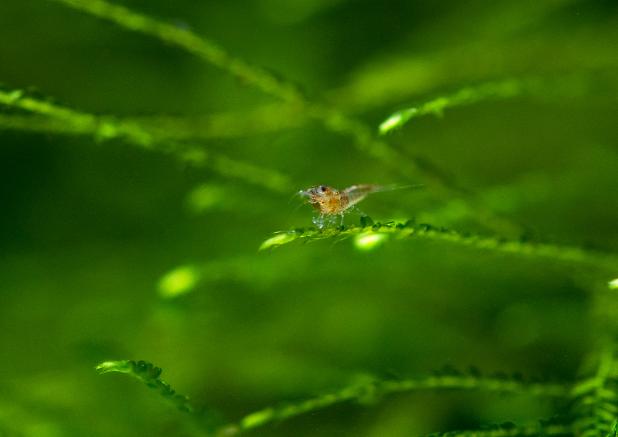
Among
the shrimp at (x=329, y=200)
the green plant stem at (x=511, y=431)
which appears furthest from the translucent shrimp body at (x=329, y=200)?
A: the green plant stem at (x=511, y=431)

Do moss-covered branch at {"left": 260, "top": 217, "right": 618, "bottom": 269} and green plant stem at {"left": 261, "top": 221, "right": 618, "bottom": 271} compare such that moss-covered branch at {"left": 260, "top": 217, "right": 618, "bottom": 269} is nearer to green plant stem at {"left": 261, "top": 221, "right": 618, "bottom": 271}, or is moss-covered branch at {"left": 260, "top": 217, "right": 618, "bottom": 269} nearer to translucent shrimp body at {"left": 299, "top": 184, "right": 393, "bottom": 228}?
green plant stem at {"left": 261, "top": 221, "right": 618, "bottom": 271}

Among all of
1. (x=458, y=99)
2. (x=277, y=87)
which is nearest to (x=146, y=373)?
(x=277, y=87)

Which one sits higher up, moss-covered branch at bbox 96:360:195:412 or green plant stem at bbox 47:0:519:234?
green plant stem at bbox 47:0:519:234

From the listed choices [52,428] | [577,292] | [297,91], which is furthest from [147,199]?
[577,292]

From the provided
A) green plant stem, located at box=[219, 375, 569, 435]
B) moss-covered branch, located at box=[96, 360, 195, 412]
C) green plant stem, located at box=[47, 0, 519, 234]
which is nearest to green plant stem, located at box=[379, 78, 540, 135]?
green plant stem, located at box=[47, 0, 519, 234]

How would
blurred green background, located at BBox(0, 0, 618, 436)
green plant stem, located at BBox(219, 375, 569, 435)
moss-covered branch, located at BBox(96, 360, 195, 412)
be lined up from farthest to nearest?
blurred green background, located at BBox(0, 0, 618, 436)
green plant stem, located at BBox(219, 375, 569, 435)
moss-covered branch, located at BBox(96, 360, 195, 412)

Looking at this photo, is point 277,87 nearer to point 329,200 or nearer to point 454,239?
point 329,200

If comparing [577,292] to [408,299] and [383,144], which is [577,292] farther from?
[383,144]
